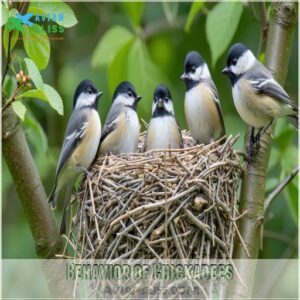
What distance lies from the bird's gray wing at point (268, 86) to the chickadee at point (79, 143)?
729 mm

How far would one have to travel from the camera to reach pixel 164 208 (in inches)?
110

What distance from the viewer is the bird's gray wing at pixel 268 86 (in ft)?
10.7

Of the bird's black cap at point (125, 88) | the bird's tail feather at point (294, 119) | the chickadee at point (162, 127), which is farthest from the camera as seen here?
the bird's black cap at point (125, 88)

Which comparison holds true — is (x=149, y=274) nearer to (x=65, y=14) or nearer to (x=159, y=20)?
(x=65, y=14)

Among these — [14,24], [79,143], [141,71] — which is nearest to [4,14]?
[14,24]

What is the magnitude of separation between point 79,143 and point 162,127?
387 millimetres

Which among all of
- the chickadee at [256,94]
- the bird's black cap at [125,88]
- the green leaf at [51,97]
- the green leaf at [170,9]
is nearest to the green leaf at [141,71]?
the green leaf at [170,9]

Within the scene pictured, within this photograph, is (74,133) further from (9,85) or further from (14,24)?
(14,24)

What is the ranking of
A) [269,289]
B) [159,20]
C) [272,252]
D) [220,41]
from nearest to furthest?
[220,41] → [269,289] → [272,252] → [159,20]

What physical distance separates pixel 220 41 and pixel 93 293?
4.30ft

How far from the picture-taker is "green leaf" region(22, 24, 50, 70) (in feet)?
9.03

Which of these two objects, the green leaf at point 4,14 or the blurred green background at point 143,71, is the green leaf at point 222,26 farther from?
the green leaf at point 4,14

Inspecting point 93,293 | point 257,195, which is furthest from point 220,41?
point 93,293

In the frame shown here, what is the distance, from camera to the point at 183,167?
2918 millimetres
